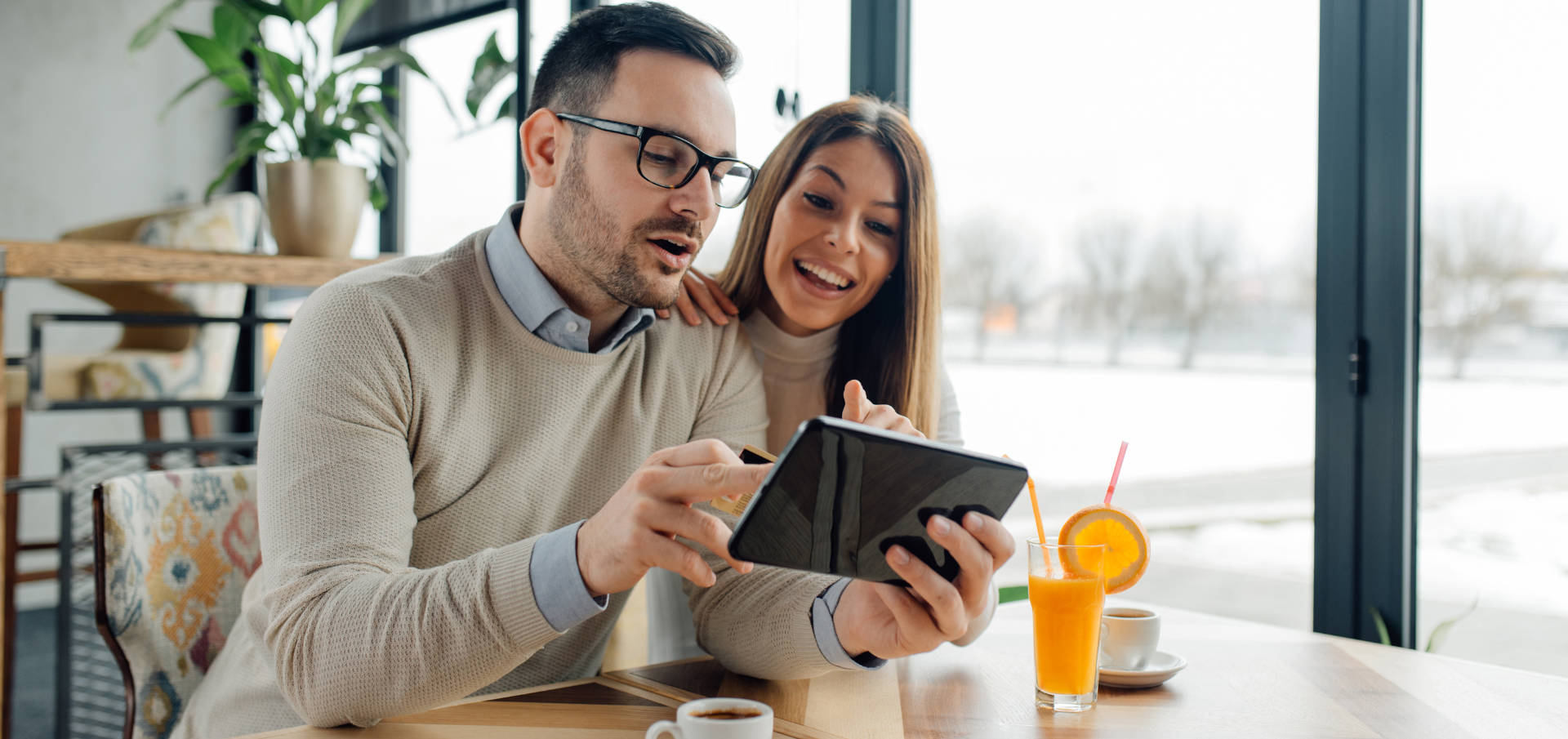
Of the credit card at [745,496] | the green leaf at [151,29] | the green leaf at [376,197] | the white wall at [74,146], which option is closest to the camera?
the credit card at [745,496]

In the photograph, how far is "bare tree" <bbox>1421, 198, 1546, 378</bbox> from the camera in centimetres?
163

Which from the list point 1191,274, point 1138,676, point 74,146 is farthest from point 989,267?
point 74,146

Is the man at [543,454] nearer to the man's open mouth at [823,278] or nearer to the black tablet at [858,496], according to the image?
the black tablet at [858,496]

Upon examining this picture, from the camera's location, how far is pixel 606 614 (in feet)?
4.46

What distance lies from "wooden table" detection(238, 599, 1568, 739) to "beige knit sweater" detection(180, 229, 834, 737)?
0.05m

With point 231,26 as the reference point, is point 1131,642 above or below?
below

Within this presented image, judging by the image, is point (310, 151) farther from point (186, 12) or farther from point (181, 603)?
point (186, 12)

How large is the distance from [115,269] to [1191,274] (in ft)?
7.26

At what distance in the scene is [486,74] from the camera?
298 centimetres

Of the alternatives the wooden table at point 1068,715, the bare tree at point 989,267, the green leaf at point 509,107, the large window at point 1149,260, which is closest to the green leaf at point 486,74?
the green leaf at point 509,107

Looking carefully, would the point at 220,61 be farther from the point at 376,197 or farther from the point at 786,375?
the point at 786,375

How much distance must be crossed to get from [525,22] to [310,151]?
34.4 inches

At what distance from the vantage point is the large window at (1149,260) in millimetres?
1853

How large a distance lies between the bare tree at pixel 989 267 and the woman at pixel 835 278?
2.08 ft
